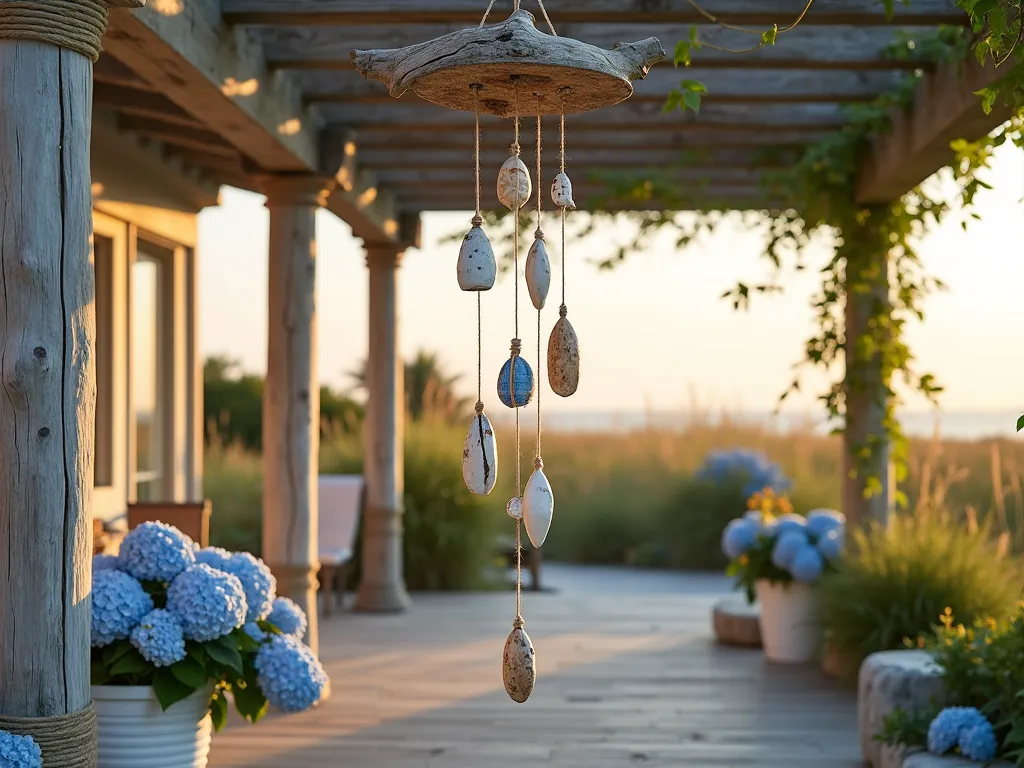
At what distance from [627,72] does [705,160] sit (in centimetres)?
368

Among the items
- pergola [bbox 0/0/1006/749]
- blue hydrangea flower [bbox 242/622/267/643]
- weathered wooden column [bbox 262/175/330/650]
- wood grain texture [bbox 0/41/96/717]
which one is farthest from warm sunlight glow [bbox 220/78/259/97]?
blue hydrangea flower [bbox 242/622/267/643]

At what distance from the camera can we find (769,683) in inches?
220

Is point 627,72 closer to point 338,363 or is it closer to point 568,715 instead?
point 568,715

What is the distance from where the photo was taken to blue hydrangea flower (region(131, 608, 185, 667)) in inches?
122

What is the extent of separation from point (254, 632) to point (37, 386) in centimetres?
108

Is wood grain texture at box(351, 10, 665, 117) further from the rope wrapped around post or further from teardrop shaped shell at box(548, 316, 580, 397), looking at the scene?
the rope wrapped around post

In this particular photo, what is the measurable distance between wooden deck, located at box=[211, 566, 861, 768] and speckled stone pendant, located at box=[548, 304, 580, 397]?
7.17ft

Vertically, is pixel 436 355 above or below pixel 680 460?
above

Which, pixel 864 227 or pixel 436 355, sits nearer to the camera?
pixel 864 227

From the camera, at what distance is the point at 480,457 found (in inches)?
91.9

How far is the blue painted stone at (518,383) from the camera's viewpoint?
237 centimetres

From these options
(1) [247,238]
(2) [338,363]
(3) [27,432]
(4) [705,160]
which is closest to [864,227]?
(4) [705,160]

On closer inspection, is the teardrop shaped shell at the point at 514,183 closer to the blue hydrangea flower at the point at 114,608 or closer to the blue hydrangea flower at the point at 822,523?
the blue hydrangea flower at the point at 114,608

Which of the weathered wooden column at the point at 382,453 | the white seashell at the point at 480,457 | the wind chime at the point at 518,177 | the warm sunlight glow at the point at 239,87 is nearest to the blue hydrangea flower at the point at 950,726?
the wind chime at the point at 518,177
